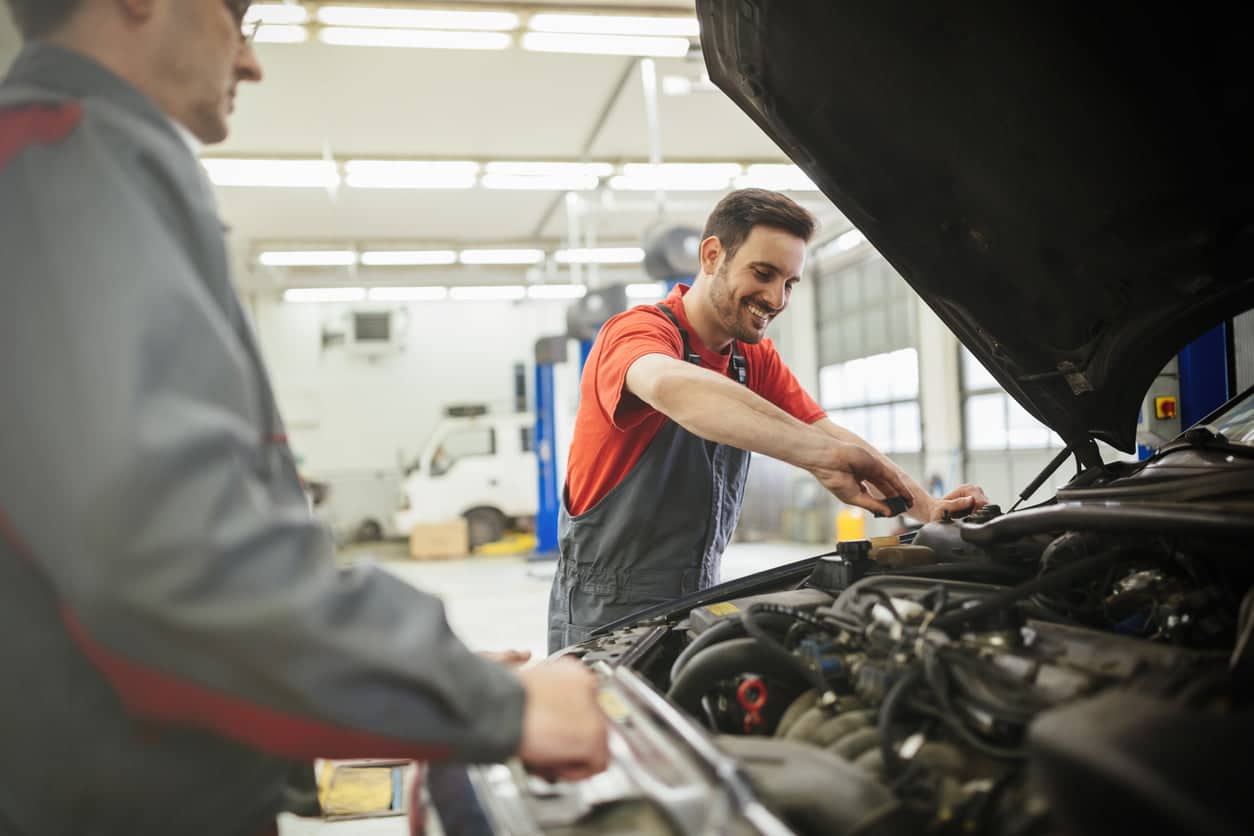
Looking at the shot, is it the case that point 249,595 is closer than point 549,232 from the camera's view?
Yes

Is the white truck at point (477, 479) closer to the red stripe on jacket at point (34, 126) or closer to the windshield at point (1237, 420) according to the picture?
the windshield at point (1237, 420)

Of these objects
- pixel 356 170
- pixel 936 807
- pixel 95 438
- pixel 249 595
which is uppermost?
pixel 356 170

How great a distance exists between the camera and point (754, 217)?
1985 millimetres

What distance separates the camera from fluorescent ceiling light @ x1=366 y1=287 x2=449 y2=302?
12.1 metres

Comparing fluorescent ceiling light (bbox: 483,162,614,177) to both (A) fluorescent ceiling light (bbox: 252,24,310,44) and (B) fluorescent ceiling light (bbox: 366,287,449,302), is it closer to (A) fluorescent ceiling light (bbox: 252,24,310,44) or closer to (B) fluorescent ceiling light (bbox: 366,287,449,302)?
(A) fluorescent ceiling light (bbox: 252,24,310,44)

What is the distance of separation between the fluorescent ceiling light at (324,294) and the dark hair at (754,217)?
10645 millimetres

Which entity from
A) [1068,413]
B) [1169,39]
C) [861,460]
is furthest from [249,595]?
[1068,413]

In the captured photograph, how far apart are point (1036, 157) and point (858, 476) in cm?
64

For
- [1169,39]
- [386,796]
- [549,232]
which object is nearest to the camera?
[1169,39]

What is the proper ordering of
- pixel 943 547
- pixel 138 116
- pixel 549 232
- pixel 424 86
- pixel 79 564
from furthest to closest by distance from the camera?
pixel 549 232 < pixel 424 86 < pixel 943 547 < pixel 138 116 < pixel 79 564

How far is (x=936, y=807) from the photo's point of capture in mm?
905

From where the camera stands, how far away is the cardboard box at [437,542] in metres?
10.4

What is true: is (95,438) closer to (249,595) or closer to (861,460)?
(249,595)

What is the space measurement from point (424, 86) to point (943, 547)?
19.0 feet
